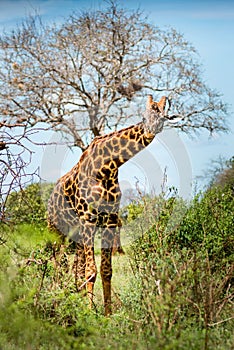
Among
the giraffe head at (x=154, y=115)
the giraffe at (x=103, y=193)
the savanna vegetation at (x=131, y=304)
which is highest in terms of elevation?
the giraffe head at (x=154, y=115)

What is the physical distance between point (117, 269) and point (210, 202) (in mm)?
1676

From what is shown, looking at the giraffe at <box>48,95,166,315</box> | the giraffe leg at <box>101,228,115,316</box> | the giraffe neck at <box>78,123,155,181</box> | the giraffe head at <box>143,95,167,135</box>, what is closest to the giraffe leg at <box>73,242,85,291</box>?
the giraffe at <box>48,95,166,315</box>

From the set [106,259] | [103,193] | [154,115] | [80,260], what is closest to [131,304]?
[106,259]

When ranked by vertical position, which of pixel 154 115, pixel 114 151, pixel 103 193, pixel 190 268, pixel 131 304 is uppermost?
pixel 154 115

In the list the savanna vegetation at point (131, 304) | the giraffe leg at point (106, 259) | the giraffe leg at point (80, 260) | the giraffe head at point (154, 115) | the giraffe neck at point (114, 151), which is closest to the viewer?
the savanna vegetation at point (131, 304)

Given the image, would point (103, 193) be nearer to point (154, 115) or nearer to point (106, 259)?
point (106, 259)

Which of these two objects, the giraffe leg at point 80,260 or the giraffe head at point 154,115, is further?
the giraffe leg at point 80,260

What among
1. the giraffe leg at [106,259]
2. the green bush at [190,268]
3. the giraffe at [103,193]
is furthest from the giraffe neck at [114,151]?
the green bush at [190,268]

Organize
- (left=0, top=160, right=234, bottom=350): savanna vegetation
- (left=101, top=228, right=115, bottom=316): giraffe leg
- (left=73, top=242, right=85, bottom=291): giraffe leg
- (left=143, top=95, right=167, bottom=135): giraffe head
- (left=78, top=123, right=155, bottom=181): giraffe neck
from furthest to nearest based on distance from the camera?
(left=73, top=242, right=85, bottom=291): giraffe leg → (left=101, top=228, right=115, bottom=316): giraffe leg → (left=78, top=123, right=155, bottom=181): giraffe neck → (left=143, top=95, right=167, bottom=135): giraffe head → (left=0, top=160, right=234, bottom=350): savanna vegetation

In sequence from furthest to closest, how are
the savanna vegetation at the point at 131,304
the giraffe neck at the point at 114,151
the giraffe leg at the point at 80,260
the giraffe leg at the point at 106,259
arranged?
the giraffe leg at the point at 80,260 → the giraffe leg at the point at 106,259 → the giraffe neck at the point at 114,151 → the savanna vegetation at the point at 131,304

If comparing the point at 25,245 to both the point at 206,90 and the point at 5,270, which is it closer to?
the point at 5,270

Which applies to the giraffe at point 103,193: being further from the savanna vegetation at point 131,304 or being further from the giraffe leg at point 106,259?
the savanna vegetation at point 131,304

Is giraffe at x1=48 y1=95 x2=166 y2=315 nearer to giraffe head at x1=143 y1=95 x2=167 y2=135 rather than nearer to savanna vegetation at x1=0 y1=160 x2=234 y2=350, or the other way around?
giraffe head at x1=143 y1=95 x2=167 y2=135

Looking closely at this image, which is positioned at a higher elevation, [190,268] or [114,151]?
[114,151]
